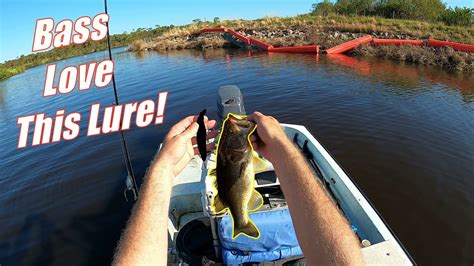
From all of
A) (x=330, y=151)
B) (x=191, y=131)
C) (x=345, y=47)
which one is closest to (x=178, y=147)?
(x=191, y=131)

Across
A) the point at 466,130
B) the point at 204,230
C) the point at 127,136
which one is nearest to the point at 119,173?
the point at 127,136

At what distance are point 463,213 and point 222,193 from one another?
293 inches

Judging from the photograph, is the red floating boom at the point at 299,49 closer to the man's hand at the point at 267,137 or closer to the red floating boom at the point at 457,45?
the red floating boom at the point at 457,45

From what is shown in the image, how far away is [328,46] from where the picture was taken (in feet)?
91.3

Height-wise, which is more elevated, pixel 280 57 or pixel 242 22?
pixel 242 22

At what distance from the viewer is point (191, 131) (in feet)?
8.14

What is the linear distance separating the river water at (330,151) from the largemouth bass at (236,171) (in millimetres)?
5591

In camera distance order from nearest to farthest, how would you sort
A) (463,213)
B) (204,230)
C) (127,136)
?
(204,230)
(463,213)
(127,136)

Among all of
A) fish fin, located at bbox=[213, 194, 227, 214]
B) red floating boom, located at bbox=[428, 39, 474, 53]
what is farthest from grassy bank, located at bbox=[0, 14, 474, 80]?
fish fin, located at bbox=[213, 194, 227, 214]

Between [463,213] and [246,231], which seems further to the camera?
[463,213]

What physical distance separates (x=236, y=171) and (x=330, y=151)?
8467 millimetres

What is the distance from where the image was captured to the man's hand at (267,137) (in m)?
2.25

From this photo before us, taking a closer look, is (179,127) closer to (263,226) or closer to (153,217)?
(153,217)

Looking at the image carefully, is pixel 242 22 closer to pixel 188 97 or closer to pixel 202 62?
pixel 202 62
